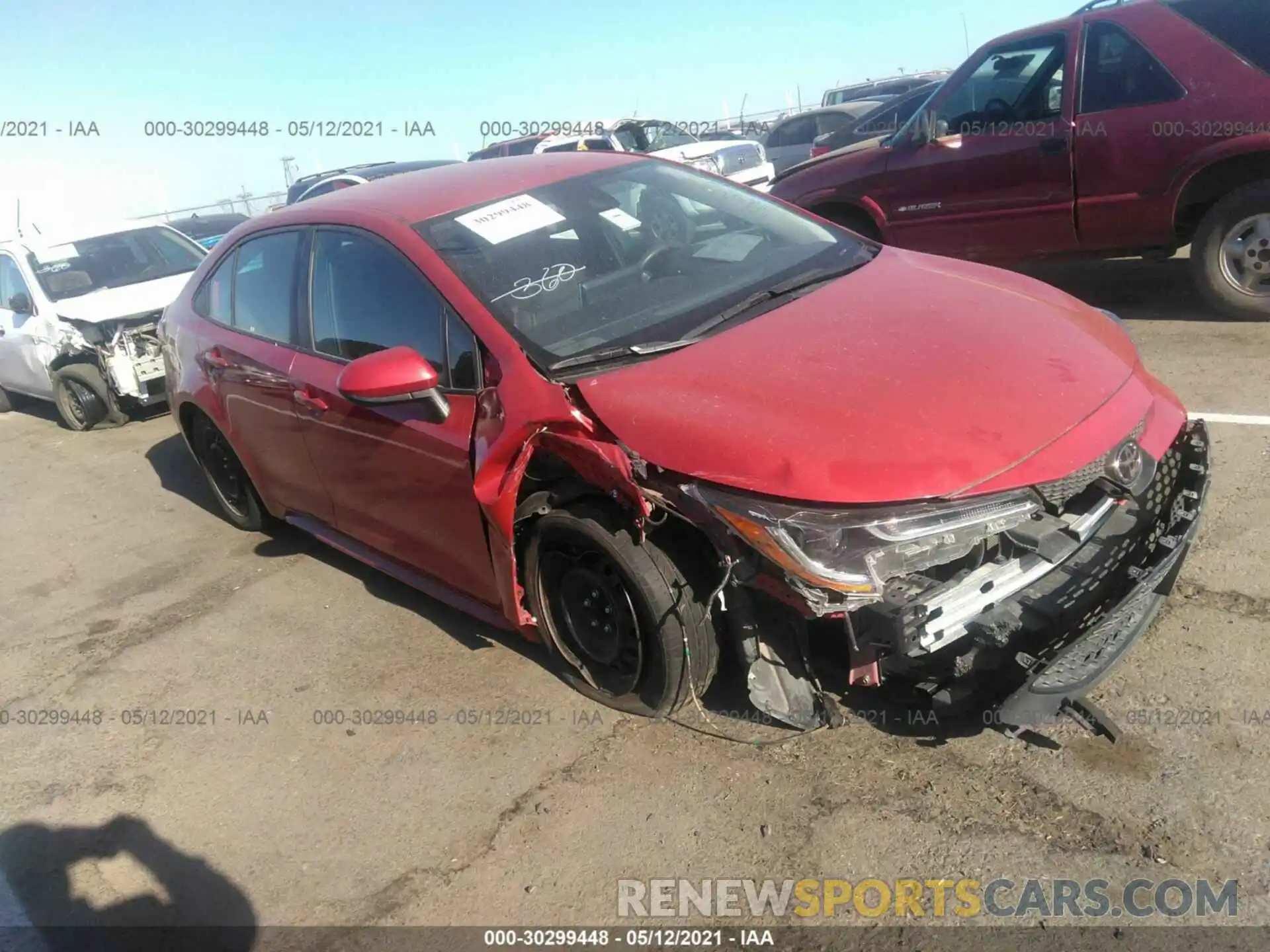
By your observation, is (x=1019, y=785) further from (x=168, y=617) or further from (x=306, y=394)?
(x=168, y=617)

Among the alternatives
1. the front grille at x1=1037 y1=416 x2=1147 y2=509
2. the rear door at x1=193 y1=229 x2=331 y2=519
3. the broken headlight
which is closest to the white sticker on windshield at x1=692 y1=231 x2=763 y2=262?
the broken headlight

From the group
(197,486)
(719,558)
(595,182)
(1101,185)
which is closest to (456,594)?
(719,558)

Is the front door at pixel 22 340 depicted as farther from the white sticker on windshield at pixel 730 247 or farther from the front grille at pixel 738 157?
→ the front grille at pixel 738 157

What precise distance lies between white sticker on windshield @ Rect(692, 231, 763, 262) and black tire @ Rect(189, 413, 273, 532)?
266 centimetres

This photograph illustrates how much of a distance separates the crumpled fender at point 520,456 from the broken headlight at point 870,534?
0.42 m

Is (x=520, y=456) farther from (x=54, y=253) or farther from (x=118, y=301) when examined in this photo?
(x=54, y=253)

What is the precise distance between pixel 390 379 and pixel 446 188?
1.13 metres

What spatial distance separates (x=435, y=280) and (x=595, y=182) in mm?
937

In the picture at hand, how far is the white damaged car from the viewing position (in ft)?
26.7

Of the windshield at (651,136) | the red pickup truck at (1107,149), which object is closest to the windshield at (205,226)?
the windshield at (651,136)

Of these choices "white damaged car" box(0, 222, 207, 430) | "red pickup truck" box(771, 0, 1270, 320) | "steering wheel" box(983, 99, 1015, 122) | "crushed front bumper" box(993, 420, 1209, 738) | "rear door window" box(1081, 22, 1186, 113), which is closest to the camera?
"crushed front bumper" box(993, 420, 1209, 738)

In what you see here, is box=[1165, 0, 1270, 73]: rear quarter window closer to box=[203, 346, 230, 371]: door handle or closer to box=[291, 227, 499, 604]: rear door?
box=[291, 227, 499, 604]: rear door

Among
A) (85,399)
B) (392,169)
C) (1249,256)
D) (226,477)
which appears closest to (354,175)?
(392,169)

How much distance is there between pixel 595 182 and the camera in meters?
3.91
